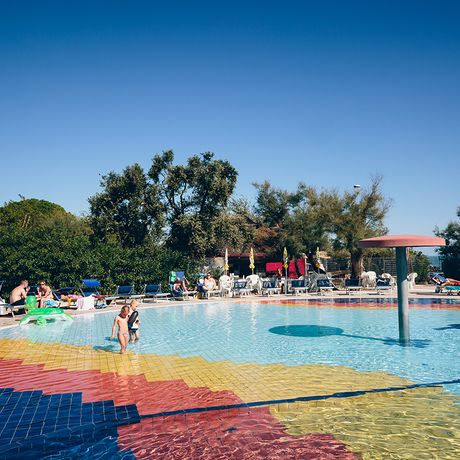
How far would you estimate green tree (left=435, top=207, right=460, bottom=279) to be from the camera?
28.1m

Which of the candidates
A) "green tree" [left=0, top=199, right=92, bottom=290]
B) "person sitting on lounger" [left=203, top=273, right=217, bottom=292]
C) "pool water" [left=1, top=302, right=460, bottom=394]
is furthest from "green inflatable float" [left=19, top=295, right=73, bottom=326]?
"person sitting on lounger" [left=203, top=273, right=217, bottom=292]

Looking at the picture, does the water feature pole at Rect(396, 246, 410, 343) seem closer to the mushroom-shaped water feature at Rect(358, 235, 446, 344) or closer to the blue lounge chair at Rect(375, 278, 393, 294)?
the mushroom-shaped water feature at Rect(358, 235, 446, 344)

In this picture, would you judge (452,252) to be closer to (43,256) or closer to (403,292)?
(403,292)

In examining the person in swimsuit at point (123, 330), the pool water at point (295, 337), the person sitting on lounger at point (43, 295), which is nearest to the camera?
the pool water at point (295, 337)

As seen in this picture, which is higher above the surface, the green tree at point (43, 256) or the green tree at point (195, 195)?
the green tree at point (195, 195)

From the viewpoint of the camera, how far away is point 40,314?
44.9ft

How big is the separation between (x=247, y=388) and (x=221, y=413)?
1.11 m

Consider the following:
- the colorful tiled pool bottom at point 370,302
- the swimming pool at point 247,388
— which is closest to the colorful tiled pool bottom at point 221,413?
Result: the swimming pool at point 247,388

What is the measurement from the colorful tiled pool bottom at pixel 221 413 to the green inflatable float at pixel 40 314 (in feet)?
19.0

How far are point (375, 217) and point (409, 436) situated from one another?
27320 mm

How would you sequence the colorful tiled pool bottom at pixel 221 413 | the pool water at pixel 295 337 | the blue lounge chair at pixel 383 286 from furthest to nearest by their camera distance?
the blue lounge chair at pixel 383 286 < the pool water at pixel 295 337 < the colorful tiled pool bottom at pixel 221 413

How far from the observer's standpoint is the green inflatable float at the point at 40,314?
535 inches

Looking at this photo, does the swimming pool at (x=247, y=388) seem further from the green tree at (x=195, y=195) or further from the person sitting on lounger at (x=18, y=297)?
the green tree at (x=195, y=195)

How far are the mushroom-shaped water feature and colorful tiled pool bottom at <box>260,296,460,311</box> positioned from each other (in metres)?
6.94
